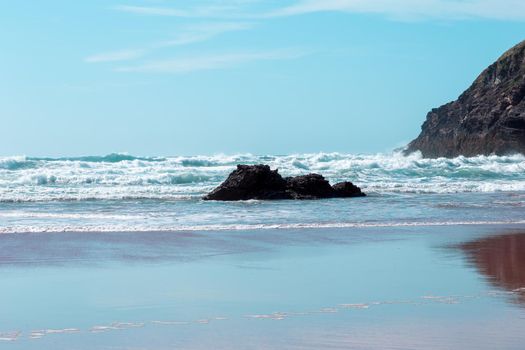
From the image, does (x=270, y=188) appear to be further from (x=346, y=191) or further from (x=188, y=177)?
(x=188, y=177)

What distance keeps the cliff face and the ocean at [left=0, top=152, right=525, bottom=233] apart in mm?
10242

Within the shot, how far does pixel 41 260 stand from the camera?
991cm

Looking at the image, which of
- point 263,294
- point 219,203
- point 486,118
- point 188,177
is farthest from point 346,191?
point 486,118

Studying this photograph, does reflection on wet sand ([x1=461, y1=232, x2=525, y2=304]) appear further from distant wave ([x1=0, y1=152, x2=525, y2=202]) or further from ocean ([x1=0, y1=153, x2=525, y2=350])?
distant wave ([x1=0, y1=152, x2=525, y2=202])

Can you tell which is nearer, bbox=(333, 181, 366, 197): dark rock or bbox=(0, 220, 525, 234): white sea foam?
bbox=(0, 220, 525, 234): white sea foam

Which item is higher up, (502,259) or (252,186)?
(252,186)

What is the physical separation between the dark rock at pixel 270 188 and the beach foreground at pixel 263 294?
35.2ft

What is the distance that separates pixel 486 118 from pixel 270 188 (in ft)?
115

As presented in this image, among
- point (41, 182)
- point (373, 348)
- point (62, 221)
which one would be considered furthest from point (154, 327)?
point (41, 182)

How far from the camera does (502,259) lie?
9.83 meters

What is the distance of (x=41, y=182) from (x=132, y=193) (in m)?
8.13

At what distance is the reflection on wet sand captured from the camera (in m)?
7.92

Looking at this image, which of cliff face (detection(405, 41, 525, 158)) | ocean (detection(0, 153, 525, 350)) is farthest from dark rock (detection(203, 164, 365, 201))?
cliff face (detection(405, 41, 525, 158))

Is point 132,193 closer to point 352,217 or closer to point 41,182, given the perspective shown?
point 41,182
